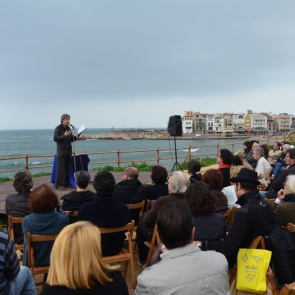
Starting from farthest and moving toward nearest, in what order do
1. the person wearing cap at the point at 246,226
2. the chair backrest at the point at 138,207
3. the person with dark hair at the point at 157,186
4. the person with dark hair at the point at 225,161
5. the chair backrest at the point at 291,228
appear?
the person with dark hair at the point at 225,161, the person with dark hair at the point at 157,186, the chair backrest at the point at 138,207, the chair backrest at the point at 291,228, the person wearing cap at the point at 246,226

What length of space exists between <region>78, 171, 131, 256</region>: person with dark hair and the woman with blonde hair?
1394mm

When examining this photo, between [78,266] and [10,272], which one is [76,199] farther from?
[78,266]

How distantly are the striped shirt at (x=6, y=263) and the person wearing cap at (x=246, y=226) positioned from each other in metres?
1.24

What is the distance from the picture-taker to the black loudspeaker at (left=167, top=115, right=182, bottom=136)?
345 inches

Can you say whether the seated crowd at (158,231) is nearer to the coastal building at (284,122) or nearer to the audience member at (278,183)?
the audience member at (278,183)

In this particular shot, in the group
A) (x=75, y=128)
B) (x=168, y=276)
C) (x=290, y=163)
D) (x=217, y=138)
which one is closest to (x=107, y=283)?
(x=168, y=276)

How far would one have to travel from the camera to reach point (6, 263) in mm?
1845

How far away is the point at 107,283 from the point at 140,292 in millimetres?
164

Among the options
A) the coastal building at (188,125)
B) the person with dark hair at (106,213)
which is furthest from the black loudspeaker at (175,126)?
the coastal building at (188,125)

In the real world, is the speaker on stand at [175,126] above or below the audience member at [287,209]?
above

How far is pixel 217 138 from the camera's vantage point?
10438cm

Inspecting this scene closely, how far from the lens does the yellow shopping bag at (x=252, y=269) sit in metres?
2.22

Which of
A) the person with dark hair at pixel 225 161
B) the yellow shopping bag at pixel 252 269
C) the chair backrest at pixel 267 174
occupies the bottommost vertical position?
the yellow shopping bag at pixel 252 269

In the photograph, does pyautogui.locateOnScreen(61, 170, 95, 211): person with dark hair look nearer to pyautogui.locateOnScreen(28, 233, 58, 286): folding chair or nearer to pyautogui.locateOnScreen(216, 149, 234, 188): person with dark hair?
pyautogui.locateOnScreen(28, 233, 58, 286): folding chair
